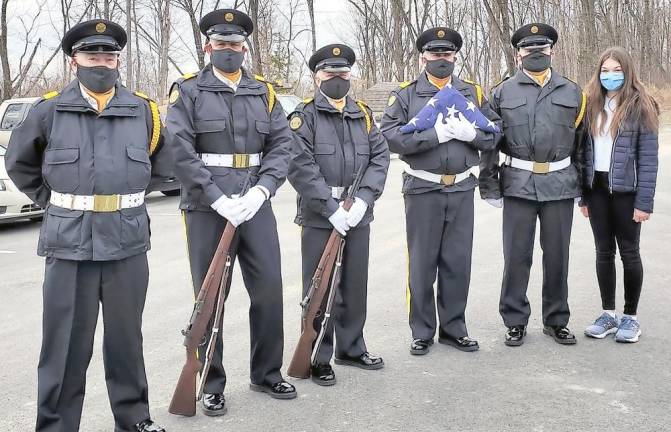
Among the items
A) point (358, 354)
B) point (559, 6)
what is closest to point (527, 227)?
point (358, 354)

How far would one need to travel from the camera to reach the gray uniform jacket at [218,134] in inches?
157

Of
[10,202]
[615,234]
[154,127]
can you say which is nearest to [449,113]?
[615,234]

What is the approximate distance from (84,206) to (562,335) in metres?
3.31

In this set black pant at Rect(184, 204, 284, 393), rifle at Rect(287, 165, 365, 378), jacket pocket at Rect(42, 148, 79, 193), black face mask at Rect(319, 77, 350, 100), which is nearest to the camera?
jacket pocket at Rect(42, 148, 79, 193)

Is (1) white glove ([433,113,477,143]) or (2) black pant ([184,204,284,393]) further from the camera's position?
(1) white glove ([433,113,477,143])

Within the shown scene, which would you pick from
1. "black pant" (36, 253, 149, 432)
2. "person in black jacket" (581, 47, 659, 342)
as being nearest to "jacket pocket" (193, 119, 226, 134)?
"black pant" (36, 253, 149, 432)

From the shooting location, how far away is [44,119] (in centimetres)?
351

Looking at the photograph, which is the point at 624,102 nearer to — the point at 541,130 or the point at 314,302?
the point at 541,130

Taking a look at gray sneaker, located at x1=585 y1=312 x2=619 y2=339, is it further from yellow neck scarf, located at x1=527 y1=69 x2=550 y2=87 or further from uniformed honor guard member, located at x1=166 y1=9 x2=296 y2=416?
uniformed honor guard member, located at x1=166 y1=9 x2=296 y2=416

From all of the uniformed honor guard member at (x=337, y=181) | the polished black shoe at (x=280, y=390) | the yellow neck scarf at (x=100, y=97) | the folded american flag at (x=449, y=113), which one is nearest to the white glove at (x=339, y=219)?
the uniformed honor guard member at (x=337, y=181)

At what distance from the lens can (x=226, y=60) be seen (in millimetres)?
4164

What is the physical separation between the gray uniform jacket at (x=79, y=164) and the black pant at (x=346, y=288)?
51.8 inches

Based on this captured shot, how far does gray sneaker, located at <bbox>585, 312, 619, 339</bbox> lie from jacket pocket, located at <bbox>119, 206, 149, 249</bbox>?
3.21 m

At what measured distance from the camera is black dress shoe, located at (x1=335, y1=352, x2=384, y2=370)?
475 centimetres
